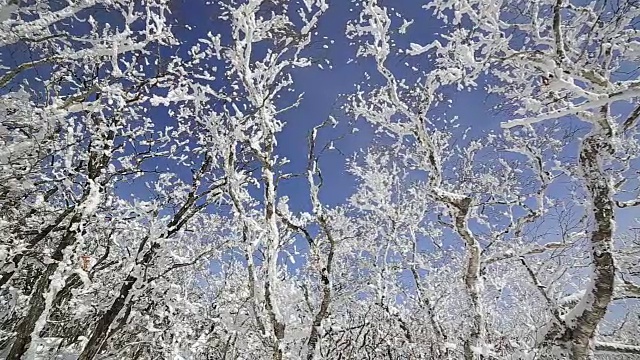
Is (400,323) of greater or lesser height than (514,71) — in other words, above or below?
below

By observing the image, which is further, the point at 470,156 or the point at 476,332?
the point at 470,156

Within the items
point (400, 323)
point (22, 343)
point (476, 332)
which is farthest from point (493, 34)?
point (22, 343)

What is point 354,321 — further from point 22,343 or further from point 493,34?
point 493,34

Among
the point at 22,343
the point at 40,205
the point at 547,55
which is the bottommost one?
the point at 22,343

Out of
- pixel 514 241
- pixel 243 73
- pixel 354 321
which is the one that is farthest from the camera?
pixel 354 321

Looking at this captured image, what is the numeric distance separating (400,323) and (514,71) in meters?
8.17

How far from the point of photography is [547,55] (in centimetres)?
531

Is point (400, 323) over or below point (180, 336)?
over

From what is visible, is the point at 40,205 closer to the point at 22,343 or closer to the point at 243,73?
the point at 22,343

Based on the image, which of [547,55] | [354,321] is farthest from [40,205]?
[354,321]

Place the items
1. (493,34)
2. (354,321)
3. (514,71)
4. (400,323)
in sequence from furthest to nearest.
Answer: (354,321), (400,323), (514,71), (493,34)

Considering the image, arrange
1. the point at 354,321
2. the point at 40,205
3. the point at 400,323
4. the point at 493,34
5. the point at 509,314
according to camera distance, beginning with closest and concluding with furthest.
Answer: the point at 493,34, the point at 40,205, the point at 400,323, the point at 354,321, the point at 509,314

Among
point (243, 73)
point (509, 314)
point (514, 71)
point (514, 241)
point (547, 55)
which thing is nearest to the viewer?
point (547, 55)

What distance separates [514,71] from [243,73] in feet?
17.5
